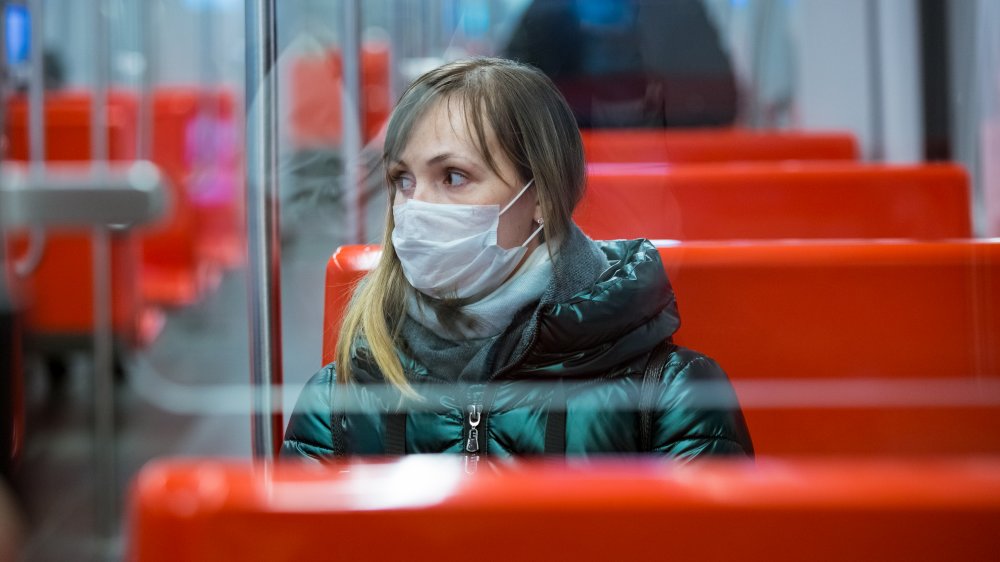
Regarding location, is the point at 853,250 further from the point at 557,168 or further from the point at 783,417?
the point at 557,168

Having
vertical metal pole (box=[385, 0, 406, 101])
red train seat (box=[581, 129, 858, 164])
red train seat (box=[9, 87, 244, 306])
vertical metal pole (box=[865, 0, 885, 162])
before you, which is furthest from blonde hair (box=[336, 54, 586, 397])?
vertical metal pole (box=[865, 0, 885, 162])

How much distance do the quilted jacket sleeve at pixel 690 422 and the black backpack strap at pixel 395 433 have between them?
0.76 ft

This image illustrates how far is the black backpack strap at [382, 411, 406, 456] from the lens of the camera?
981mm

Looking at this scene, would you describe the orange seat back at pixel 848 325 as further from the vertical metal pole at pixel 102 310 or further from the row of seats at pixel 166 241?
the row of seats at pixel 166 241

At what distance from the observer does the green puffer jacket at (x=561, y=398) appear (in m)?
1.00

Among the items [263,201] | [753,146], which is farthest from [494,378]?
[753,146]

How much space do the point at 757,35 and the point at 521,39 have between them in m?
2.36

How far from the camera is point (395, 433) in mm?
984

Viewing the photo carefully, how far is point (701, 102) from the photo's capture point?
2.53 m

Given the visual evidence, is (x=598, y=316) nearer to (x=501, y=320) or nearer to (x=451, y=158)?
(x=501, y=320)

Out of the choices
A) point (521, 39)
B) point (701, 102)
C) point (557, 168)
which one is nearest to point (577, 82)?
point (521, 39)

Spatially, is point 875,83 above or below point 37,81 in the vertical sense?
above

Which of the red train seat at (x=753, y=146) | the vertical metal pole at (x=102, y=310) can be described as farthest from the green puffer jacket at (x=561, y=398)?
the red train seat at (x=753, y=146)

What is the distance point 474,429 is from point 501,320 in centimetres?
11
